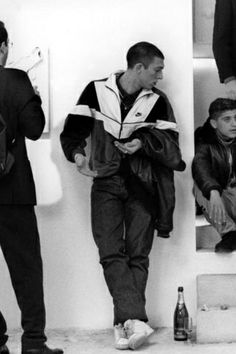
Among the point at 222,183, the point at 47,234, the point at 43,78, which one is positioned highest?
the point at 43,78

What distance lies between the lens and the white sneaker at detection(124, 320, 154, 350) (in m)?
3.68

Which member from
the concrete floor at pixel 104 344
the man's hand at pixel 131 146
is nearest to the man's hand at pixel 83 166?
the man's hand at pixel 131 146

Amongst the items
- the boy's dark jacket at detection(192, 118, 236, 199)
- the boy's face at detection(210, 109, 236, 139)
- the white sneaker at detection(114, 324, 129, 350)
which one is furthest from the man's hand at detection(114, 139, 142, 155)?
the white sneaker at detection(114, 324, 129, 350)

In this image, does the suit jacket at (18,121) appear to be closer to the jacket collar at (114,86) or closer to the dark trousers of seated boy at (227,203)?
the jacket collar at (114,86)

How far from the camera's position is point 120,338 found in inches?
148

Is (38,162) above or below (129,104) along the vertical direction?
below

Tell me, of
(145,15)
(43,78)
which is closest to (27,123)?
(43,78)

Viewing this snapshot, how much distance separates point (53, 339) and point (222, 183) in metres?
1.19

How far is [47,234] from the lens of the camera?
4.26 m

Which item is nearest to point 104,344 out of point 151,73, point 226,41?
point 151,73

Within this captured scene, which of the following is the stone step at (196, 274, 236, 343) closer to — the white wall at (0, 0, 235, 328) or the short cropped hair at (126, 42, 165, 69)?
the white wall at (0, 0, 235, 328)

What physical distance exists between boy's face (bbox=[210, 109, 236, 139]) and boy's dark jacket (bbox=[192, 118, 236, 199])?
0.15ft

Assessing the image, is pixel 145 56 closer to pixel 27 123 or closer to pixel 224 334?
pixel 27 123

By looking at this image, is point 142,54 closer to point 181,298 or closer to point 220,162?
point 220,162
